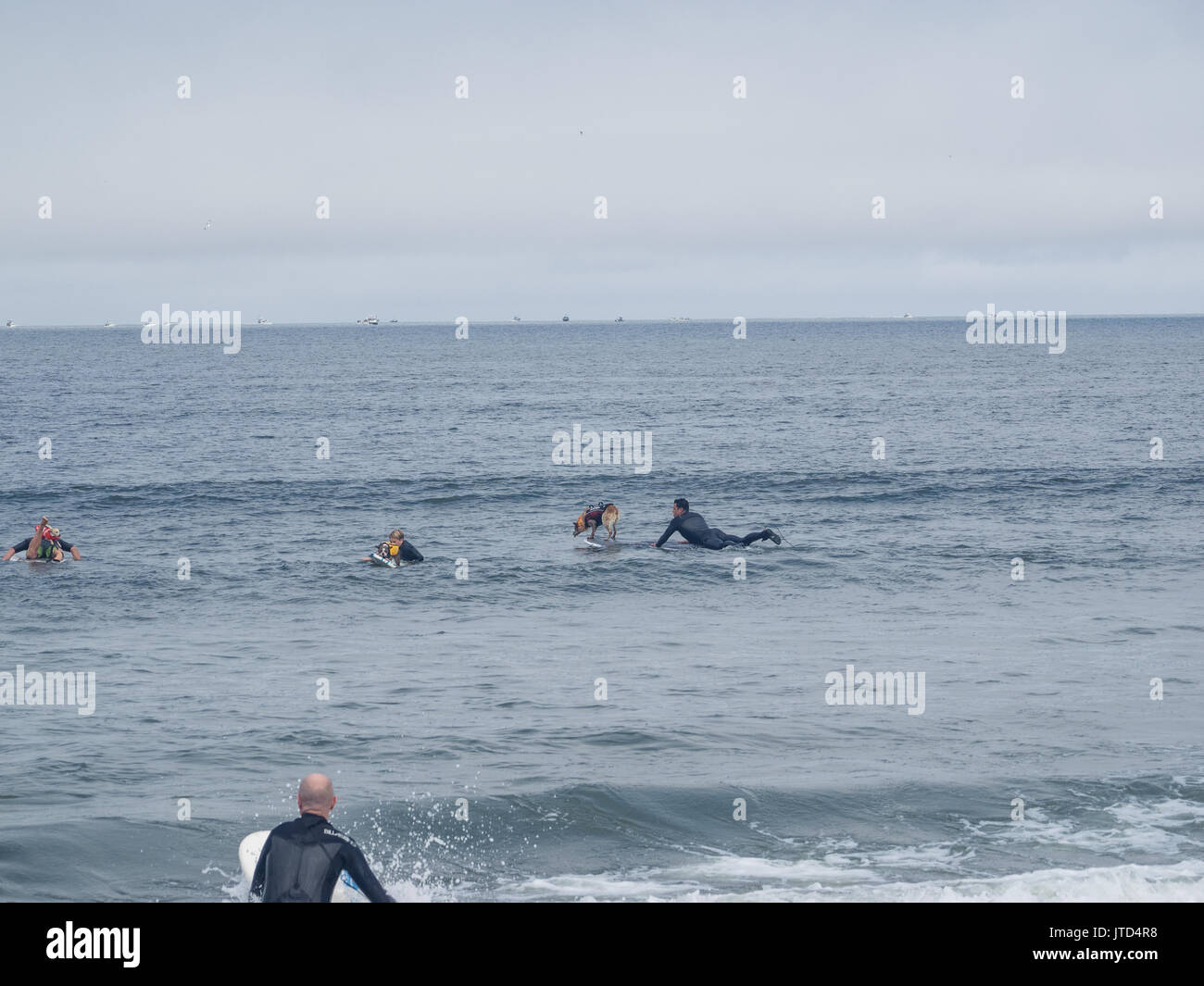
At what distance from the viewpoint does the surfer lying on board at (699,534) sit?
102 feet

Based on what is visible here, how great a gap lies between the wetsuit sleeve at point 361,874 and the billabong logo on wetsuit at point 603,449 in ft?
133

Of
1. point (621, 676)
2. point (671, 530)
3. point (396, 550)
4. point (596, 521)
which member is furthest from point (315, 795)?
point (596, 521)

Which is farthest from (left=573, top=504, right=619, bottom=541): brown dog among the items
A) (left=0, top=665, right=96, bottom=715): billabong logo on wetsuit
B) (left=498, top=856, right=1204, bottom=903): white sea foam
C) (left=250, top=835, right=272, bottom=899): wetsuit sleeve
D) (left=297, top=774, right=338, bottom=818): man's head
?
(left=297, top=774, right=338, bottom=818): man's head

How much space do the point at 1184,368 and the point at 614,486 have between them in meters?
94.4

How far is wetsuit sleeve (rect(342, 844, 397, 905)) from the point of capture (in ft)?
28.1

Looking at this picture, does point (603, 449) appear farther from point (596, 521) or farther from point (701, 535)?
point (701, 535)

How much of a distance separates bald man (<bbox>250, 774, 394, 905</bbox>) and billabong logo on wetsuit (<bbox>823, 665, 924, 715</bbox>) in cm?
1119

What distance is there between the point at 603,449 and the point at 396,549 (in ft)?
98.1

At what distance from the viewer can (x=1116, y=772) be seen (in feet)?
49.8

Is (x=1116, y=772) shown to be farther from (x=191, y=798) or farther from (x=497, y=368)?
(x=497, y=368)

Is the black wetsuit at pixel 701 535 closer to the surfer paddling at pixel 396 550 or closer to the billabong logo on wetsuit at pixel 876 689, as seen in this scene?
the surfer paddling at pixel 396 550

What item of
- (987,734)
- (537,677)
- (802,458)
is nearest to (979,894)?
(987,734)
